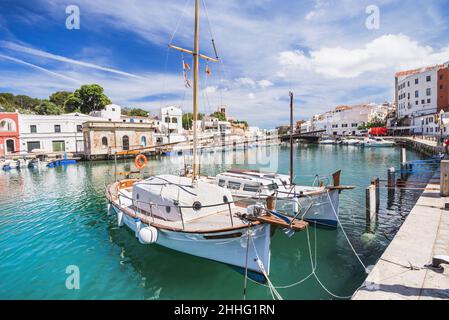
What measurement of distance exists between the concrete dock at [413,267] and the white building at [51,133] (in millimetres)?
63691

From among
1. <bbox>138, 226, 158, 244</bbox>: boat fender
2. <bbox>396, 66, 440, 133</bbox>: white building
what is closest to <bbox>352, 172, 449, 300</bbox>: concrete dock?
<bbox>138, 226, 158, 244</bbox>: boat fender

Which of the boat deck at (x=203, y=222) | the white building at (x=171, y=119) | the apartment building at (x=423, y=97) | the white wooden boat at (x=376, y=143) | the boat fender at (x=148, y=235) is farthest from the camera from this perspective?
the white building at (x=171, y=119)

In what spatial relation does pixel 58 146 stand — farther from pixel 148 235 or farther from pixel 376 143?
pixel 376 143

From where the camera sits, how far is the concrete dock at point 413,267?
18.3ft

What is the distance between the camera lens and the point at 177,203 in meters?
9.59

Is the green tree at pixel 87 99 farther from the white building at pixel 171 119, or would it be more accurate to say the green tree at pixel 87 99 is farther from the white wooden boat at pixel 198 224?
the white wooden boat at pixel 198 224

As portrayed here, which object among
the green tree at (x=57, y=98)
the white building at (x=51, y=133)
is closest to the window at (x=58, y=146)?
the white building at (x=51, y=133)

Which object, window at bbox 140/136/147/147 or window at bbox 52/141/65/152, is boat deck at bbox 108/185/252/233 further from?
window at bbox 52/141/65/152

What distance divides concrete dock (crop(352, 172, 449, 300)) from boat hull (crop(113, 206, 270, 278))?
2.85m

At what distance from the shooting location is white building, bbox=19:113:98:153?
53719 mm

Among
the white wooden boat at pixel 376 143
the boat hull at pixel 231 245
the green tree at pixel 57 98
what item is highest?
the green tree at pixel 57 98

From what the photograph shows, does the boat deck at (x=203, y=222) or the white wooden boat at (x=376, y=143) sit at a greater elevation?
the white wooden boat at (x=376, y=143)
